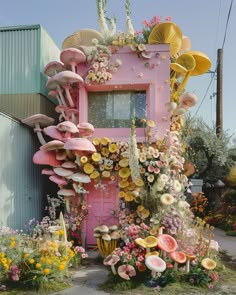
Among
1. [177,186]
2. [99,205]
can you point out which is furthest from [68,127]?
[177,186]

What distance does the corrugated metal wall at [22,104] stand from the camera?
10516mm

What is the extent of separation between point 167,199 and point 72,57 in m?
4.73

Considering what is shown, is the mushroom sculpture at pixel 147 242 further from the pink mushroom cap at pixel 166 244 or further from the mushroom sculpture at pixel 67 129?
the mushroom sculpture at pixel 67 129

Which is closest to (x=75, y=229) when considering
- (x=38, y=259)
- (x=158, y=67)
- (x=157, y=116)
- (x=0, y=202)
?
(x=0, y=202)

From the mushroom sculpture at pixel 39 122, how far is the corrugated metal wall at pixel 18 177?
0.21 meters

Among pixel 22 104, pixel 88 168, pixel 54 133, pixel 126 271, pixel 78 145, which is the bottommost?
pixel 126 271

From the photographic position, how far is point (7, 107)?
1066 cm

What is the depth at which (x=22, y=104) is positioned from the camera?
10570mm

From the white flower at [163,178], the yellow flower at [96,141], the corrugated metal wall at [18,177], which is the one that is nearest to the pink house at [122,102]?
the yellow flower at [96,141]

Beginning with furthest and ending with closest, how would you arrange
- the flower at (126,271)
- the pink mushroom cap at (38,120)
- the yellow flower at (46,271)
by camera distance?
the pink mushroom cap at (38,120) < the flower at (126,271) < the yellow flower at (46,271)

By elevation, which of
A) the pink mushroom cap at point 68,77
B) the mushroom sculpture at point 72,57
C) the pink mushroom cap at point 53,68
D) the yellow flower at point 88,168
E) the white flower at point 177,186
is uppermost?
the mushroom sculpture at point 72,57

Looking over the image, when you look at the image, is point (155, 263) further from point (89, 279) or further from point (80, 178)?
point (80, 178)

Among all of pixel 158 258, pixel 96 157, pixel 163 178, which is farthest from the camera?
pixel 96 157

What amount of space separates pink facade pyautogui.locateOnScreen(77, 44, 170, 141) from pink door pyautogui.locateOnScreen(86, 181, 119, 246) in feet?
5.04
